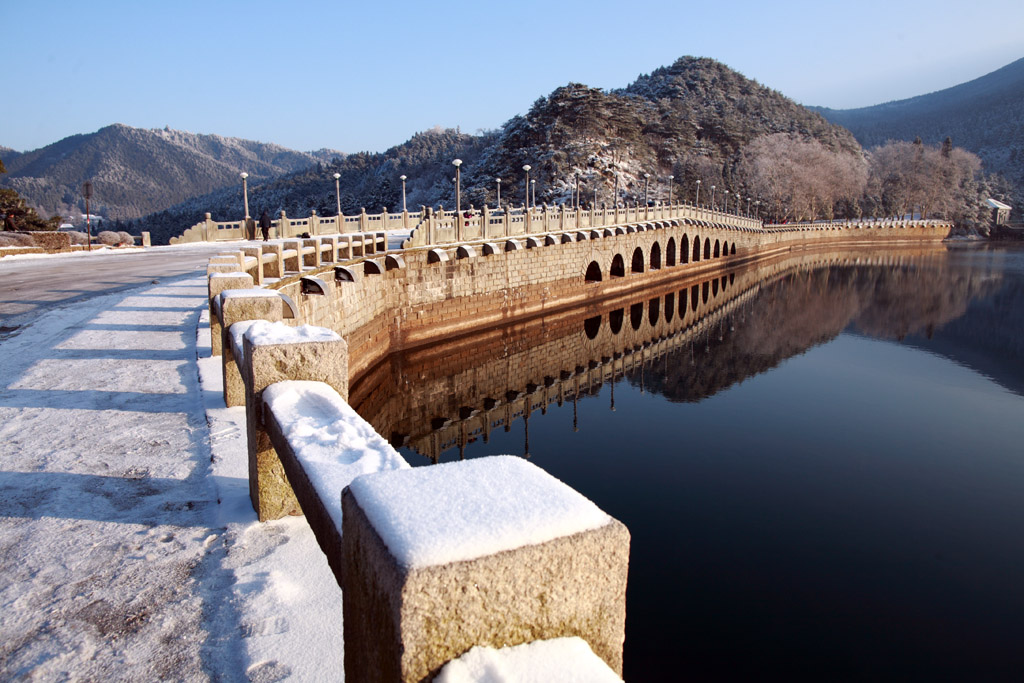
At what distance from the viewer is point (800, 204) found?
85.8 m

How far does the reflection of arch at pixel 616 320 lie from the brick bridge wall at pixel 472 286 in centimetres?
175

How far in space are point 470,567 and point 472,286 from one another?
24490 mm

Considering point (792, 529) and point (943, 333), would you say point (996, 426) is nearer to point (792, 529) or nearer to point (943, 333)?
point (792, 529)

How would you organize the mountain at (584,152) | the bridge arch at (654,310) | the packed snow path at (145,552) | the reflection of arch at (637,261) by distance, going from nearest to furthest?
the packed snow path at (145,552)
the bridge arch at (654,310)
the reflection of arch at (637,261)
the mountain at (584,152)

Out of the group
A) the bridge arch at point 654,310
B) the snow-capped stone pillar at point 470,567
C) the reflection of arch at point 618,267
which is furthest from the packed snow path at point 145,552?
the reflection of arch at point 618,267

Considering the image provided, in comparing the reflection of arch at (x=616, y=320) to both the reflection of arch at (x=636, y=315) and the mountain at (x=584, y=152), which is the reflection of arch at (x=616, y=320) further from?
the mountain at (x=584, y=152)

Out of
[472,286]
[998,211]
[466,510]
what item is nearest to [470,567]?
[466,510]

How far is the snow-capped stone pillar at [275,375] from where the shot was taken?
4.33 m

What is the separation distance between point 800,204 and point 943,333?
192 feet

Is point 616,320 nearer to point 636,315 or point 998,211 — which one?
point 636,315

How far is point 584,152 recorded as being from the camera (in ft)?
308

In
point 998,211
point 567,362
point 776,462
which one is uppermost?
point 998,211

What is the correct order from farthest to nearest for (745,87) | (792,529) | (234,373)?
(745,87), (792,529), (234,373)

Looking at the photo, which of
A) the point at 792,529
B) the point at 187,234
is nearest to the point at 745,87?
the point at 187,234
